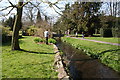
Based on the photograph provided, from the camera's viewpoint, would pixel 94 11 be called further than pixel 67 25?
No

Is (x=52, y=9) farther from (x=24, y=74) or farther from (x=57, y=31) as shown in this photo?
(x=57, y=31)

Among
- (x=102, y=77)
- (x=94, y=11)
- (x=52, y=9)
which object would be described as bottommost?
(x=102, y=77)

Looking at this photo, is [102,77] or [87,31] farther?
[87,31]

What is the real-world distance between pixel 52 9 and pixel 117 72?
557 centimetres

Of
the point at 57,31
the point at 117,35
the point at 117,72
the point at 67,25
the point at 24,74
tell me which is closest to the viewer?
the point at 24,74

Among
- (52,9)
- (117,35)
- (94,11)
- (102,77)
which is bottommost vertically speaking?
(102,77)

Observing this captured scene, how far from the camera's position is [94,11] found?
1223 inches

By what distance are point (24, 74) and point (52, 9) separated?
5217mm

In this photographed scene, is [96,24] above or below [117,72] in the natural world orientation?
above

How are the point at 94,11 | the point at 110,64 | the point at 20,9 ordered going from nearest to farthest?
the point at 110,64 → the point at 20,9 → the point at 94,11

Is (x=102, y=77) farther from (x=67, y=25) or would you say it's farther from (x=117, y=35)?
(x=67, y=25)

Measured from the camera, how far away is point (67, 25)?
36.9 meters

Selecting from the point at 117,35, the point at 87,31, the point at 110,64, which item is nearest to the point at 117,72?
the point at 110,64

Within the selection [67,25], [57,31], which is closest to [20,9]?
[67,25]
